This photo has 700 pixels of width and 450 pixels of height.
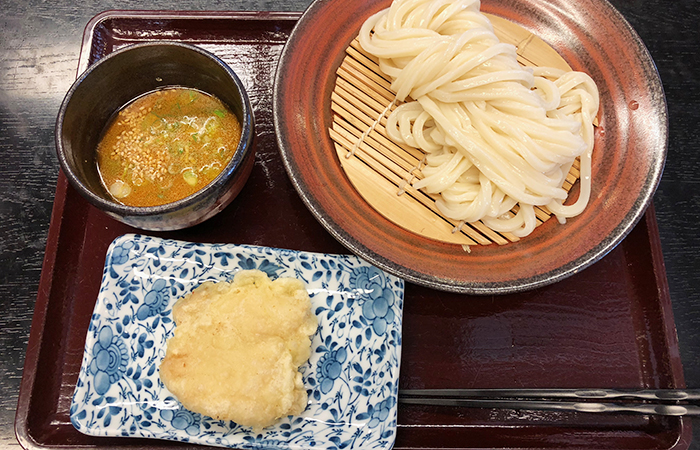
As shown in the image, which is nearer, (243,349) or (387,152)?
(243,349)

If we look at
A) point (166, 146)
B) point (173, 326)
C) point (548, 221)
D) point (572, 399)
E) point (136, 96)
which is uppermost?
point (136, 96)

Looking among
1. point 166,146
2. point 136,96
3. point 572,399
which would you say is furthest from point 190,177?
point 572,399

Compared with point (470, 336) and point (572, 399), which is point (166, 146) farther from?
point (572, 399)

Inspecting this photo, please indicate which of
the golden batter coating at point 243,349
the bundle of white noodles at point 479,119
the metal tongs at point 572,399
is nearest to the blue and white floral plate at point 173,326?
the golden batter coating at point 243,349

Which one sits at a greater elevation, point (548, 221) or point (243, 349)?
point (548, 221)

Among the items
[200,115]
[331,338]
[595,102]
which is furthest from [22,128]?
[595,102]

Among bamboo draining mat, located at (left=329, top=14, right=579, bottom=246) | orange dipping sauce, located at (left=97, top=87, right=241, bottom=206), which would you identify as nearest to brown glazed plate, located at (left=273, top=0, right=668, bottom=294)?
bamboo draining mat, located at (left=329, top=14, right=579, bottom=246)
